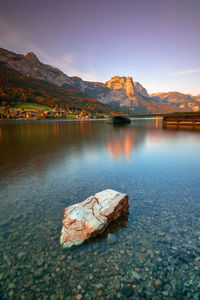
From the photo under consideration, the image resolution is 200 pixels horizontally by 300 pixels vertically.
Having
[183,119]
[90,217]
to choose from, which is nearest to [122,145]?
[90,217]

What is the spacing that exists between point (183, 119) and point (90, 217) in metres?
56.9

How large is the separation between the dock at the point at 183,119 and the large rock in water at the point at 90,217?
5058 centimetres

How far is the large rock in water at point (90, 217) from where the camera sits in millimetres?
4289

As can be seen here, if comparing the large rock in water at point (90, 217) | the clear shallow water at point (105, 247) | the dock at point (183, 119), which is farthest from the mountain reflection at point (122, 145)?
the dock at point (183, 119)

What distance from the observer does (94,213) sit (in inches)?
186

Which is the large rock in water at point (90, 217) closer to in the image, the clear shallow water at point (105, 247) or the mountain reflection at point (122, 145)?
the clear shallow water at point (105, 247)

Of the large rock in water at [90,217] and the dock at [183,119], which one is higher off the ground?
the dock at [183,119]

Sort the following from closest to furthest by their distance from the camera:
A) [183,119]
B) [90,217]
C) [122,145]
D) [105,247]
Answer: [105,247], [90,217], [122,145], [183,119]

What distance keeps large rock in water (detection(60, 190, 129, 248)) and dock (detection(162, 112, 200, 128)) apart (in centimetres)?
5058

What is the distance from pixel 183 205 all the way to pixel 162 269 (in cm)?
330

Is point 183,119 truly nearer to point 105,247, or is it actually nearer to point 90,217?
point 90,217

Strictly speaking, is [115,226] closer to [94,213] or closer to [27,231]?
[94,213]

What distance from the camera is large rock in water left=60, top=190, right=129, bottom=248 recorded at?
4.29m

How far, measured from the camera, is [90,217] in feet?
15.0
